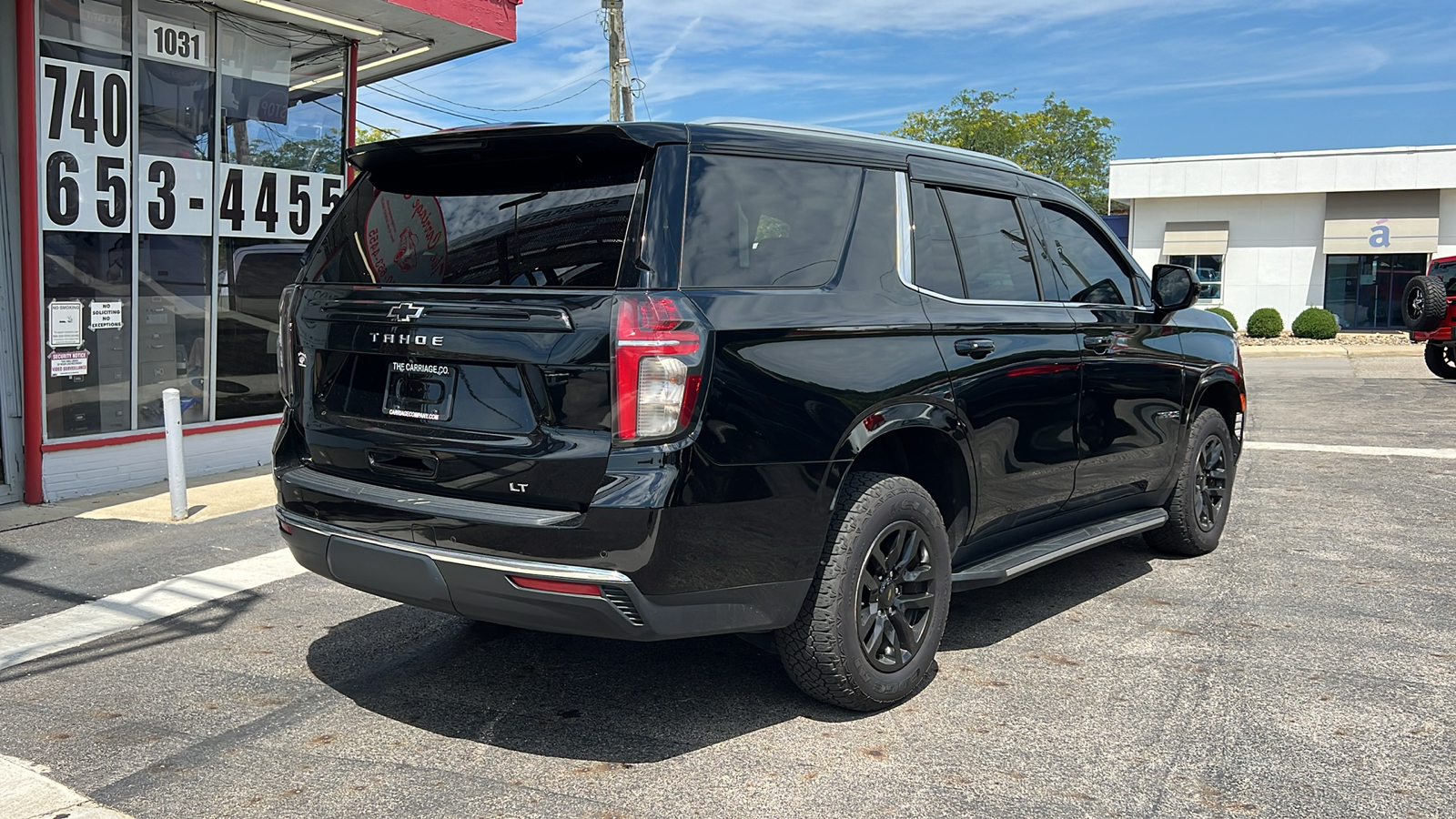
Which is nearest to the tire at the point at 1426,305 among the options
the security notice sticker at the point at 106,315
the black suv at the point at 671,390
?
the black suv at the point at 671,390

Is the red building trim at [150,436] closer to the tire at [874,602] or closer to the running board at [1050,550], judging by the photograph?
the tire at [874,602]

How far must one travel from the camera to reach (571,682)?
14.2ft

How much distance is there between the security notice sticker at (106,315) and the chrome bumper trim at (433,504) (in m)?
5.54

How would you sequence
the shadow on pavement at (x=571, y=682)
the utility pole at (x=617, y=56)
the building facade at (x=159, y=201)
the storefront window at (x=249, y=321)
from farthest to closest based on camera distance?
the utility pole at (x=617, y=56), the storefront window at (x=249, y=321), the building facade at (x=159, y=201), the shadow on pavement at (x=571, y=682)

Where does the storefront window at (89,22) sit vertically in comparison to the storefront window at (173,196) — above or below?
above

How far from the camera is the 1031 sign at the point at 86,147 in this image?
8023mm

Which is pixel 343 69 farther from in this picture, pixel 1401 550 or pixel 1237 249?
pixel 1237 249

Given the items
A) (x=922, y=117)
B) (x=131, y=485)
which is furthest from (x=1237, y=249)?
(x=131, y=485)

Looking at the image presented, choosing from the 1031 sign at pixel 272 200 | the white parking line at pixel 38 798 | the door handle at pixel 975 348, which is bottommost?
the white parking line at pixel 38 798

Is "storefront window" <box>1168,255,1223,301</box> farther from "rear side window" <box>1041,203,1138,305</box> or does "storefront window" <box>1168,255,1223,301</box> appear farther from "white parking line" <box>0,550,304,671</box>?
"white parking line" <box>0,550,304,671</box>

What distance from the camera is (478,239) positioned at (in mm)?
3678

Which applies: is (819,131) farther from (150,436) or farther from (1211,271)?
(1211,271)

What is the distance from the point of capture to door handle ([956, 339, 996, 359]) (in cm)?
428

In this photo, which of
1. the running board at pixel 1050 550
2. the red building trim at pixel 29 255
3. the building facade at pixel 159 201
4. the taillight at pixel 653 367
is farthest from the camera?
the building facade at pixel 159 201
